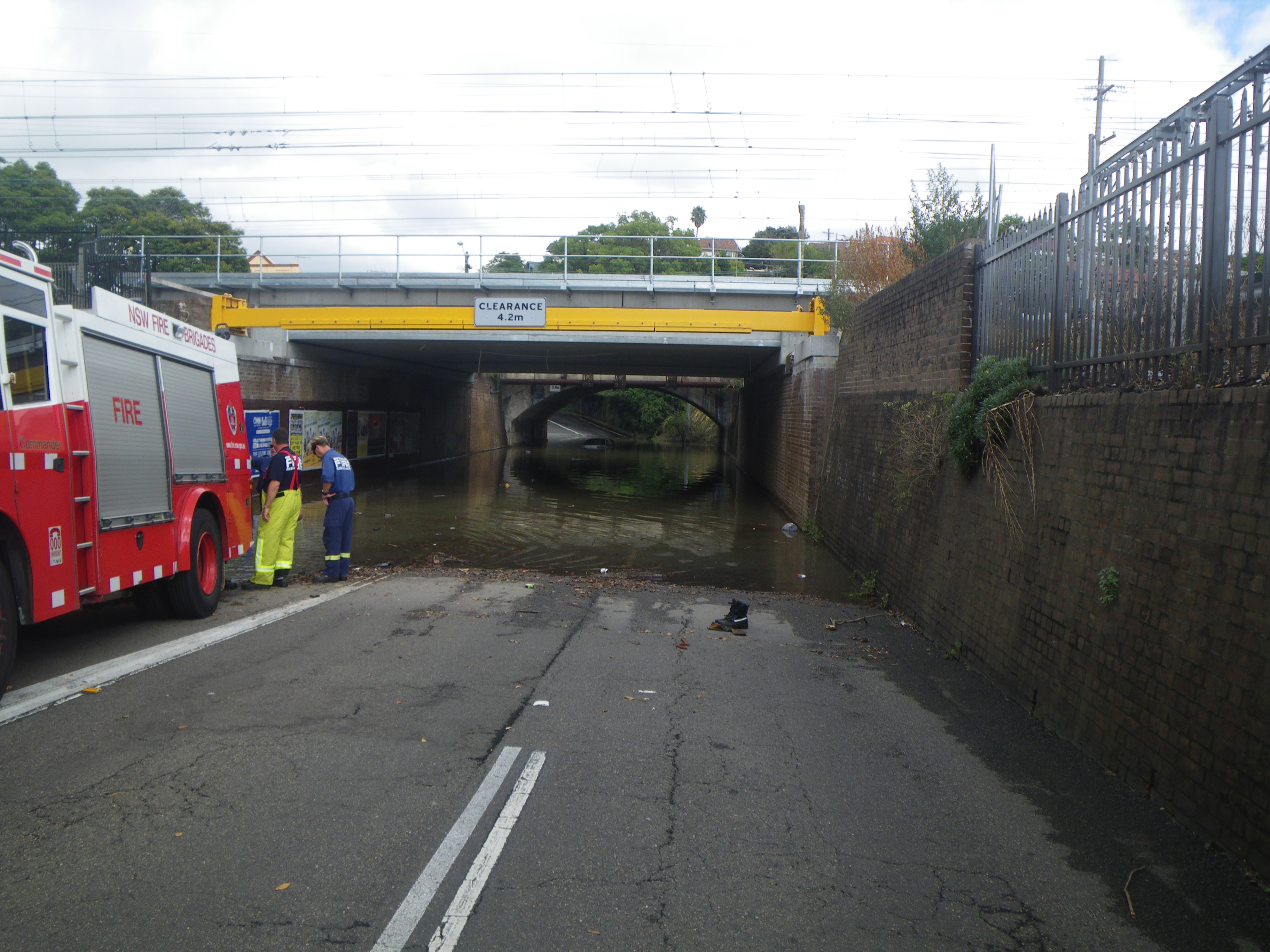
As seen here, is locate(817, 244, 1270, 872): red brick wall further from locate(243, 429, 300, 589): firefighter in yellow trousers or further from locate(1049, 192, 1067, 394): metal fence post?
locate(243, 429, 300, 589): firefighter in yellow trousers

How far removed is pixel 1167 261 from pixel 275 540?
8.56m

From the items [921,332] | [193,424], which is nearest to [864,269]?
[921,332]

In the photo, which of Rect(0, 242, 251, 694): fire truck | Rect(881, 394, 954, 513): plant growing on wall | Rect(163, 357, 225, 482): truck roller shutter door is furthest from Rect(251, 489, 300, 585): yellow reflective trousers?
Rect(881, 394, 954, 513): plant growing on wall

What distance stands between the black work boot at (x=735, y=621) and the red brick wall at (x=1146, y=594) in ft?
5.85

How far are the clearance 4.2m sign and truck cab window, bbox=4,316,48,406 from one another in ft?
52.1

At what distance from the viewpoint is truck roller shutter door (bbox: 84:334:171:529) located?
6.19 metres

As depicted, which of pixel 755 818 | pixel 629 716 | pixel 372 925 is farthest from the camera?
pixel 629 716

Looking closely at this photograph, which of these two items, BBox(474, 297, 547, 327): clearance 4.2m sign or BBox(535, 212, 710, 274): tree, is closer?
BBox(474, 297, 547, 327): clearance 4.2m sign

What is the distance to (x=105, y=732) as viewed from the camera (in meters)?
4.66

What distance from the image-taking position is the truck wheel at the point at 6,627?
489 cm

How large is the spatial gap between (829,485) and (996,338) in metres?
6.80

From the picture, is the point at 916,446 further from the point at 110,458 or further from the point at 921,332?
the point at 110,458

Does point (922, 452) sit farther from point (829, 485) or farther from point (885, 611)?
point (829, 485)

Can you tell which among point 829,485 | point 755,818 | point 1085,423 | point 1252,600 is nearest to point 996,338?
point 1085,423
